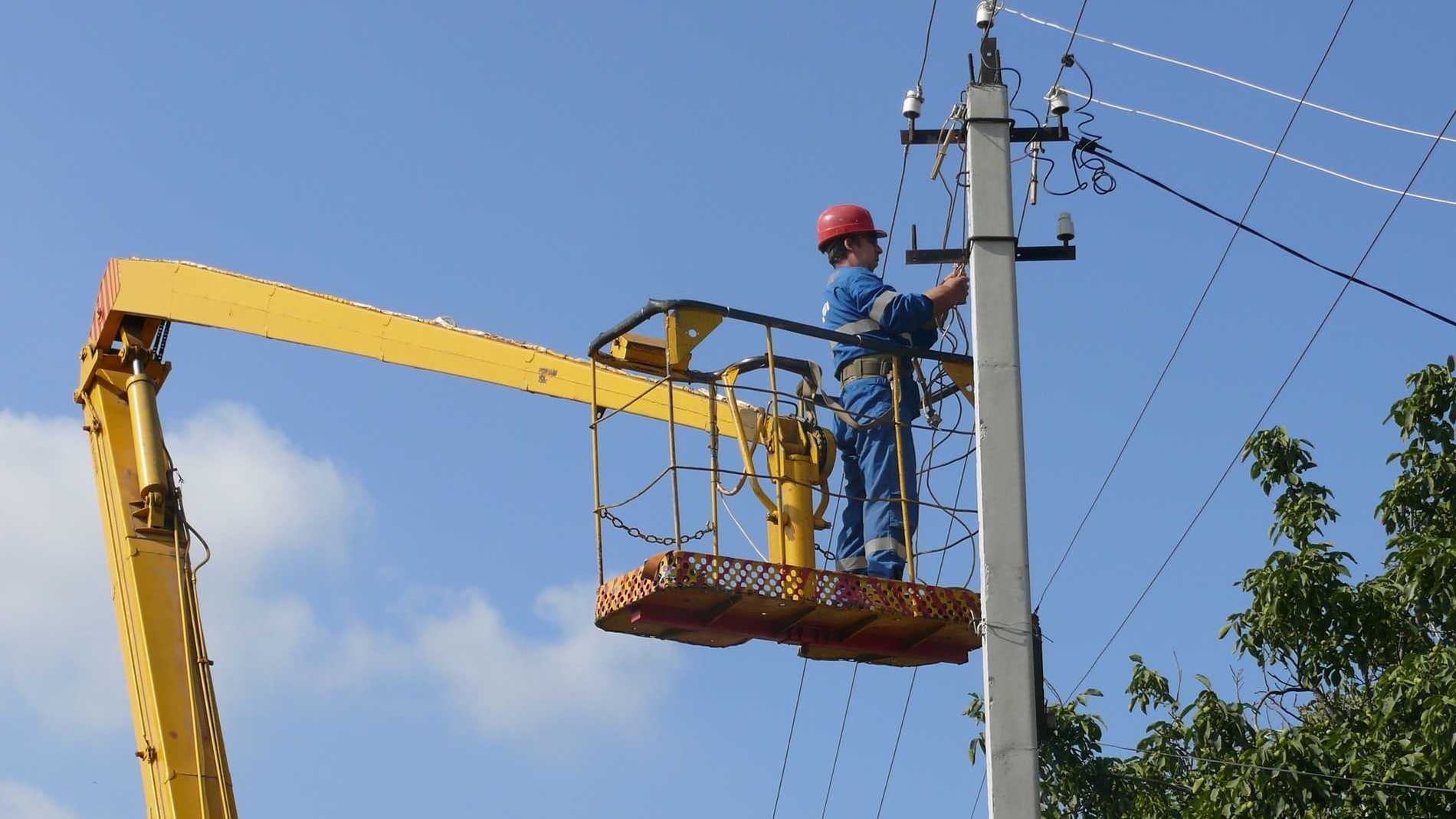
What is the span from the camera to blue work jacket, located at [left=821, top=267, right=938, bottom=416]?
11.4 m

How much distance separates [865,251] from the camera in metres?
11.9

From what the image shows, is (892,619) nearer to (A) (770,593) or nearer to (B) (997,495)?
(A) (770,593)

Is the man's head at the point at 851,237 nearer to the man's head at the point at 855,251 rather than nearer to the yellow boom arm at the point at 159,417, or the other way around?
the man's head at the point at 855,251

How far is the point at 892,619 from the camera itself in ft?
35.9

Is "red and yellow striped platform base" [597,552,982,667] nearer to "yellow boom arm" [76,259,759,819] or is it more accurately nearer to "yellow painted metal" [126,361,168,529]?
"yellow boom arm" [76,259,759,819]

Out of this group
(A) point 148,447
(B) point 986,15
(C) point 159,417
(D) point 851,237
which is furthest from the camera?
(C) point 159,417

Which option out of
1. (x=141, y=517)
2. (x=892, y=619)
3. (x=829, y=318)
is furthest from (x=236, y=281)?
(x=892, y=619)

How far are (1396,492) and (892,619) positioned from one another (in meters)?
3.86

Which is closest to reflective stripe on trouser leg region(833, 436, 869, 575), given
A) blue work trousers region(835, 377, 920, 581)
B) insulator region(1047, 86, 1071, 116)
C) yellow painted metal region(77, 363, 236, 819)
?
blue work trousers region(835, 377, 920, 581)

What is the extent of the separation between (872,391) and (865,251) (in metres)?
1.00

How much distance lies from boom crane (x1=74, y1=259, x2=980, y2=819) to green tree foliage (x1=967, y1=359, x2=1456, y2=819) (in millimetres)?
1484

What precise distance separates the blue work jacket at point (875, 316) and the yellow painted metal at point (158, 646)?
5436mm

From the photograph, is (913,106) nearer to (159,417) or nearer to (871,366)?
(871,366)

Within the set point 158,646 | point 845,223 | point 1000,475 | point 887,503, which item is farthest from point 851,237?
point 158,646
